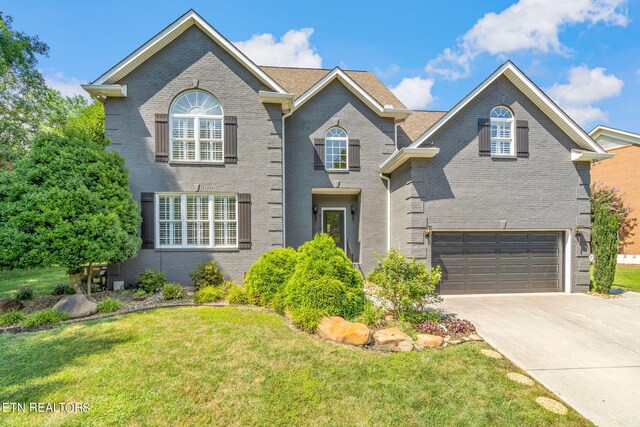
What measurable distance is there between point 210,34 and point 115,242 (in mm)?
7007

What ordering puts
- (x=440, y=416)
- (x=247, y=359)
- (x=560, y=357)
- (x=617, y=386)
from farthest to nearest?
(x=560, y=357), (x=247, y=359), (x=617, y=386), (x=440, y=416)

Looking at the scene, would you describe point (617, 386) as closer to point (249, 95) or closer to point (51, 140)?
point (249, 95)

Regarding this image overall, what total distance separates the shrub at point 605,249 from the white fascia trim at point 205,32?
11.1 meters

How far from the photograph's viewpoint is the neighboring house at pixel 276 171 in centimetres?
934

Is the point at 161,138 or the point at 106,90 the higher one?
the point at 106,90

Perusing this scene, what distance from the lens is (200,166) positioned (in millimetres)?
9672

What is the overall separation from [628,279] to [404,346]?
13.6 meters

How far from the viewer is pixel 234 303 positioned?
7699 mm

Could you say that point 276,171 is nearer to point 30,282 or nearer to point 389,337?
point 389,337

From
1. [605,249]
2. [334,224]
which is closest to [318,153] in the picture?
[334,224]

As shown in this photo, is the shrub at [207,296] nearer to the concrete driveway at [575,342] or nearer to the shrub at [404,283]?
the shrub at [404,283]

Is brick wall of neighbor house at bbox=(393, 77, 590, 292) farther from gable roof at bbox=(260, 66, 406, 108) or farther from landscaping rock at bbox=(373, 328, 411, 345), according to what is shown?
landscaping rock at bbox=(373, 328, 411, 345)

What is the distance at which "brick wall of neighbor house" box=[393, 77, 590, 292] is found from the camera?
9289 millimetres

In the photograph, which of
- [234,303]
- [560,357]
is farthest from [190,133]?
[560,357]
